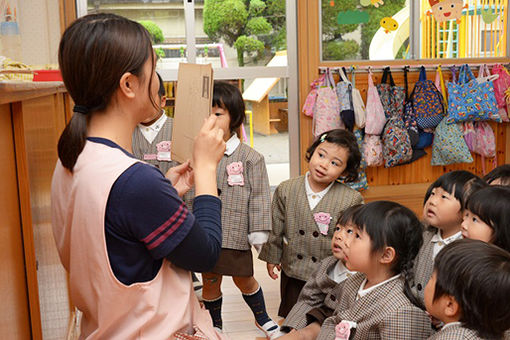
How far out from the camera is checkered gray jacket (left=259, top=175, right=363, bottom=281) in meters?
2.41

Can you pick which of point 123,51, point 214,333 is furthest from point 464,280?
point 123,51

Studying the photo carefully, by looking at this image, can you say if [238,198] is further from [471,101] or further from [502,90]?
[502,90]

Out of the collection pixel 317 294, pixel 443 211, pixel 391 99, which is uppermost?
pixel 391 99

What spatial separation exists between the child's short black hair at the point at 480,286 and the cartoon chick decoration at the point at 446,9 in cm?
355

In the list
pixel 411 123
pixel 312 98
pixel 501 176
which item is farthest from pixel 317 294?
pixel 411 123

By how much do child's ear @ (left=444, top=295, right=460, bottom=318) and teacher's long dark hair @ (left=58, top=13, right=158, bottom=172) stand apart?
3.12 ft

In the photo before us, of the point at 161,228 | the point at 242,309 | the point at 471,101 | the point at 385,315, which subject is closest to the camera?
the point at 161,228

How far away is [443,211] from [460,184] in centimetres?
14

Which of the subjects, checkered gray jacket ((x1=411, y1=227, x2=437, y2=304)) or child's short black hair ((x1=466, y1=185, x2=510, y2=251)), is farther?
checkered gray jacket ((x1=411, y1=227, x2=437, y2=304))

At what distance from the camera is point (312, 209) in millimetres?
2447

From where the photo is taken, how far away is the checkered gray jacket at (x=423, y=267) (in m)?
2.00

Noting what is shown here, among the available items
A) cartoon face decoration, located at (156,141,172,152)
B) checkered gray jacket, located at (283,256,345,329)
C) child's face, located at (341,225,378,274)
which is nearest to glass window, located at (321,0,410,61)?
cartoon face decoration, located at (156,141,172,152)

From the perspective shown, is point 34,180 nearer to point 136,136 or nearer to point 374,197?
point 136,136

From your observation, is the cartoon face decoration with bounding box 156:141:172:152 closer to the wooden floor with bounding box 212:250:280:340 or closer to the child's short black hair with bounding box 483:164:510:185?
the wooden floor with bounding box 212:250:280:340
